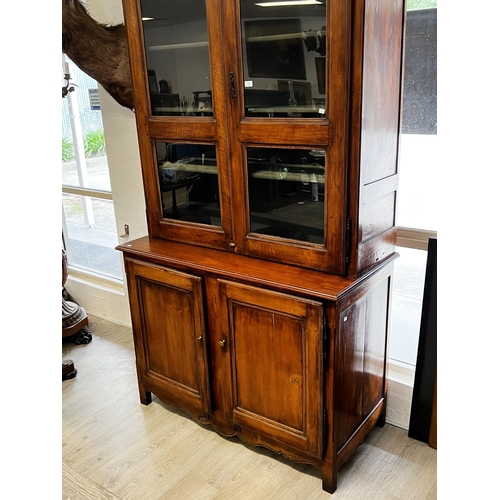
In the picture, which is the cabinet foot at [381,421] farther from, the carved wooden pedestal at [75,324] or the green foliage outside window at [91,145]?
the green foliage outside window at [91,145]

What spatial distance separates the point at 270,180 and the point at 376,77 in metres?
0.51

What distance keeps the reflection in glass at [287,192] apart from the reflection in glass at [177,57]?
1.10ft

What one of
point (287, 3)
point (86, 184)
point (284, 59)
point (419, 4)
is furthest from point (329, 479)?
point (86, 184)

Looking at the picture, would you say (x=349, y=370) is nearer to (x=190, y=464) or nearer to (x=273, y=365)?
(x=273, y=365)

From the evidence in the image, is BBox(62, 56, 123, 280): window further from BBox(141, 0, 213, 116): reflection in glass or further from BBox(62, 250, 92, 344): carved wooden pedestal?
BBox(141, 0, 213, 116): reflection in glass

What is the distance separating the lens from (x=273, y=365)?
1771mm

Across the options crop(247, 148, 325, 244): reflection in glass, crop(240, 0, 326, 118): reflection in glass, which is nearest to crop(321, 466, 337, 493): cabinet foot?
crop(247, 148, 325, 244): reflection in glass

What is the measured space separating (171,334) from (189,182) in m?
0.69

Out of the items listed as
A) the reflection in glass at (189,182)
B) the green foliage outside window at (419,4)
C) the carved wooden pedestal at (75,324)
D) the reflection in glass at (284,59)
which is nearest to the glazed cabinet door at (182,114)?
the reflection in glass at (189,182)

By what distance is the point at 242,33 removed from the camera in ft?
5.37
